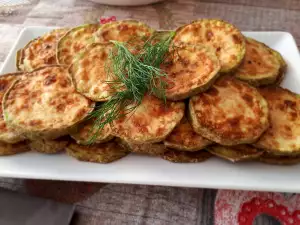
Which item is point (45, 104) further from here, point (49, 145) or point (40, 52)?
point (40, 52)

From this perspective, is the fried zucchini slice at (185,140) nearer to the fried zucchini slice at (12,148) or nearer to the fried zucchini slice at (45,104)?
the fried zucchini slice at (45,104)

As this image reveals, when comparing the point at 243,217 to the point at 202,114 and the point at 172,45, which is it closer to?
the point at 202,114

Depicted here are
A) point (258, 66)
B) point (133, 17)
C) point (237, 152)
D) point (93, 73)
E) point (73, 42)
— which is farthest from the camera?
point (133, 17)

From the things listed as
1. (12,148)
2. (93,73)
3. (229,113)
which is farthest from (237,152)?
(12,148)

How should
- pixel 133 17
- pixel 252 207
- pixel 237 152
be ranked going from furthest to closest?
pixel 133 17
pixel 252 207
pixel 237 152

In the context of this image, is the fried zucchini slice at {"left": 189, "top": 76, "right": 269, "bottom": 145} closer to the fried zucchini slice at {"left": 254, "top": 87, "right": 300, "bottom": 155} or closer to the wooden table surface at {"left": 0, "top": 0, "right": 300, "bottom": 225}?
the fried zucchini slice at {"left": 254, "top": 87, "right": 300, "bottom": 155}

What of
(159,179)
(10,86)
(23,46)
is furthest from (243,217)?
(23,46)

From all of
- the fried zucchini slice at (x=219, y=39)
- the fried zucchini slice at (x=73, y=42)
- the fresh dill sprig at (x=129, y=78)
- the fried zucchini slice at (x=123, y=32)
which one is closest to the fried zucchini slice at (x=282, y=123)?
the fried zucchini slice at (x=219, y=39)
